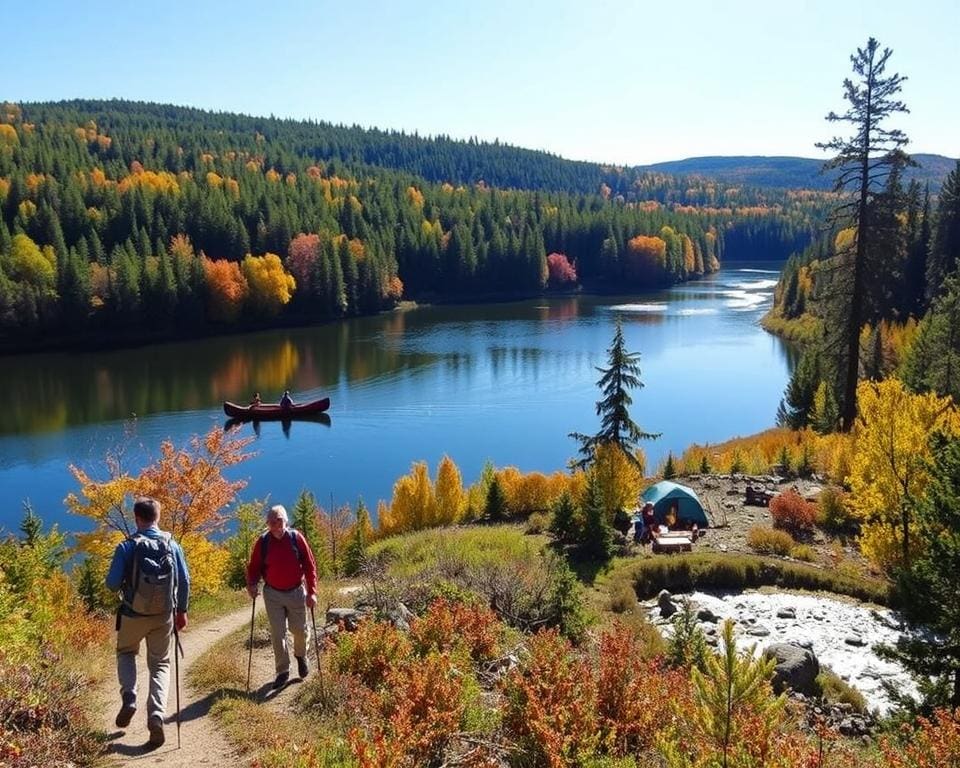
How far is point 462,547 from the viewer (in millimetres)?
20188

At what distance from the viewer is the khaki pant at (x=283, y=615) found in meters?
8.91

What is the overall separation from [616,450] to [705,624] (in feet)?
23.7

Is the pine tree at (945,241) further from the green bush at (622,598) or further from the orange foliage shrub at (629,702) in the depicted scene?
the orange foliage shrub at (629,702)

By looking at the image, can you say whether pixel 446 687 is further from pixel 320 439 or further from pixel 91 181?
pixel 91 181

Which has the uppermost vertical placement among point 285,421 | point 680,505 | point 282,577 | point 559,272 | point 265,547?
point 559,272

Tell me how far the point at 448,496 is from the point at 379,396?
25.0 m

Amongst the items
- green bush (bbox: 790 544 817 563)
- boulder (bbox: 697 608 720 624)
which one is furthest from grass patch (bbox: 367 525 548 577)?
green bush (bbox: 790 544 817 563)

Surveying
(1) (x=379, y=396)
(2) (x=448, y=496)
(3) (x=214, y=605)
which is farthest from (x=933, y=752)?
(1) (x=379, y=396)

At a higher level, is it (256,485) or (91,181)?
(91,181)

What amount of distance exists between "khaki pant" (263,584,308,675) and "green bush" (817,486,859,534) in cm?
1892

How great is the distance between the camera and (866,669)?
16125 millimetres

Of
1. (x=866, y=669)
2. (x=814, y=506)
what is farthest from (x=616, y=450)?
(x=866, y=669)

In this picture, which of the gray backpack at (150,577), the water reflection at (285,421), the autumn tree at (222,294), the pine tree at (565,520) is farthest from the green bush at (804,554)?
the autumn tree at (222,294)

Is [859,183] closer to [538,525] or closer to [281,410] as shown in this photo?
[538,525]
